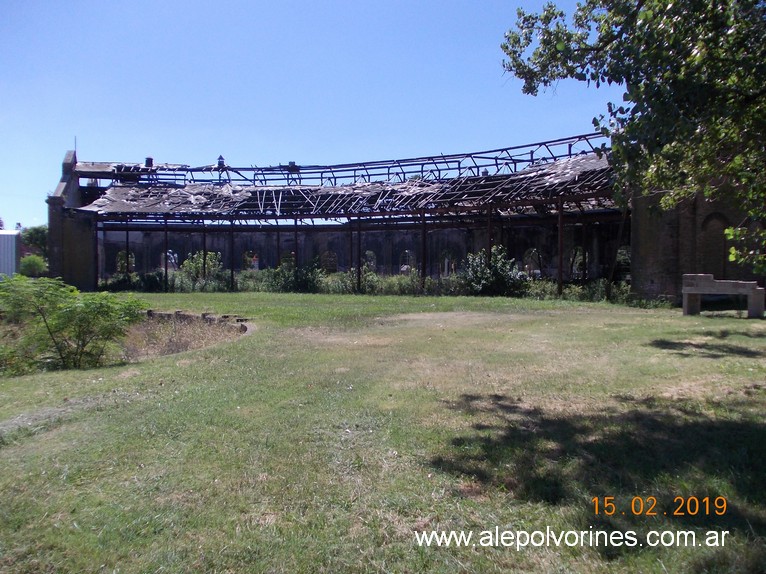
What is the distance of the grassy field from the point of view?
3.49m

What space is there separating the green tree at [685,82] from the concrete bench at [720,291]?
27.0ft

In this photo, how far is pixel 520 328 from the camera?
13.2m

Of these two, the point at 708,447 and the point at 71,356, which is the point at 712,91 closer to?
the point at 708,447

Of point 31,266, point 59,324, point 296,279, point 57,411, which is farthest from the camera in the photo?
point 31,266

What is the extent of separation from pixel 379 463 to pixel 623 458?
6.03ft

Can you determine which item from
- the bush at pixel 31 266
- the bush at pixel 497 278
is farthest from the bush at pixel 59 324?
the bush at pixel 31 266

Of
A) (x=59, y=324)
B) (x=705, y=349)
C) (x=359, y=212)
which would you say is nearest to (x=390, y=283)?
(x=359, y=212)

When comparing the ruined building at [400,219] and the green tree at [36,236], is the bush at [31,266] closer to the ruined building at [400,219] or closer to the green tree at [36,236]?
the ruined building at [400,219]

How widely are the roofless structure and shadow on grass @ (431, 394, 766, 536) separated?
54.2ft

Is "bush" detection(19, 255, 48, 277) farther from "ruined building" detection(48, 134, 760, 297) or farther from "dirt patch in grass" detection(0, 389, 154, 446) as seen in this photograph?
"dirt patch in grass" detection(0, 389, 154, 446)

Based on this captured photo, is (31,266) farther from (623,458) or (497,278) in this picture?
(623,458)

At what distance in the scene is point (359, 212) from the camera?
28547 mm

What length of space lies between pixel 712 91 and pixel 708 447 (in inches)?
123

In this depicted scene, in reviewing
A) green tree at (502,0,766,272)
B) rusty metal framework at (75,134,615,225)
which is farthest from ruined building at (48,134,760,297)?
green tree at (502,0,766,272)
